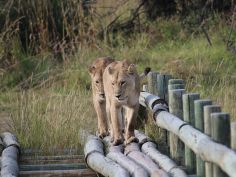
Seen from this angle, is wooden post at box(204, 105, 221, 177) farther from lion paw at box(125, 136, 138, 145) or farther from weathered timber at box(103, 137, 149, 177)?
lion paw at box(125, 136, 138, 145)

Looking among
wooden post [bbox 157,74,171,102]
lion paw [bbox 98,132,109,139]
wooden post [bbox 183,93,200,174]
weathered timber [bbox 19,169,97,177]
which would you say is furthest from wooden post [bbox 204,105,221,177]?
lion paw [bbox 98,132,109,139]

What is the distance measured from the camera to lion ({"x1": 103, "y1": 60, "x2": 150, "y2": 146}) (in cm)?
643

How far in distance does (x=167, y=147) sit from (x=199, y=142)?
1.81 m

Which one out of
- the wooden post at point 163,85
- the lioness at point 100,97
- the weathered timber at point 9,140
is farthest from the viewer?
the lioness at point 100,97

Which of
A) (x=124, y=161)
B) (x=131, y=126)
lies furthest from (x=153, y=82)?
(x=124, y=161)

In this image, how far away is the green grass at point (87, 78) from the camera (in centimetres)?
744

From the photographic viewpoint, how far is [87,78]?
10773mm

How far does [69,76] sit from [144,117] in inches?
Answer: 136

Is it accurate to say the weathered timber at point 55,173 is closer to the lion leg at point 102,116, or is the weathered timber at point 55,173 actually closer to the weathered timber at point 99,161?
the weathered timber at point 99,161

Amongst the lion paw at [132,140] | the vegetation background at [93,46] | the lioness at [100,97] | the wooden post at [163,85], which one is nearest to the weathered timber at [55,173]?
the lion paw at [132,140]

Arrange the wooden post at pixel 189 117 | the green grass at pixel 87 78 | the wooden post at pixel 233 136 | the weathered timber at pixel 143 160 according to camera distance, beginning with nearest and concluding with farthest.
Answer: the wooden post at pixel 233 136, the weathered timber at pixel 143 160, the wooden post at pixel 189 117, the green grass at pixel 87 78

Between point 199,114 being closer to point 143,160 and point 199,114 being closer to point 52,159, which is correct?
point 143,160

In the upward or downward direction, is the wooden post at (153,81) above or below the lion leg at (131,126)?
above

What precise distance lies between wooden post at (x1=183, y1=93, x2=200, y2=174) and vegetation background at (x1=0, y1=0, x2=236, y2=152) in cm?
218
